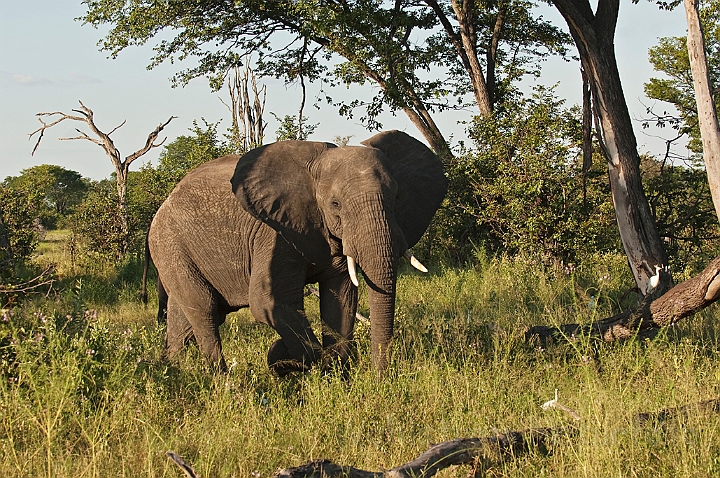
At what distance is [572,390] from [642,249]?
362 cm

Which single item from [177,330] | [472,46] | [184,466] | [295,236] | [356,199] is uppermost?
[472,46]

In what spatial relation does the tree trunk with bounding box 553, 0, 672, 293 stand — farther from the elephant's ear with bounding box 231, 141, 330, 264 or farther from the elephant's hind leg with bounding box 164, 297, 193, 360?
the elephant's hind leg with bounding box 164, 297, 193, 360

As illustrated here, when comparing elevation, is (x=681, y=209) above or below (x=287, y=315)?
above

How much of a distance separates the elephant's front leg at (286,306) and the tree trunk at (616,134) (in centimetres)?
403

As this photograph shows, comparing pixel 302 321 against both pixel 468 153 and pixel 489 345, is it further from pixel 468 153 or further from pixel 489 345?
pixel 468 153

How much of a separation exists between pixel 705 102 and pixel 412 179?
299cm

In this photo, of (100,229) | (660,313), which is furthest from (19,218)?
(660,313)

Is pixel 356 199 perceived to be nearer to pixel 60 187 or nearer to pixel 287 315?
pixel 287 315

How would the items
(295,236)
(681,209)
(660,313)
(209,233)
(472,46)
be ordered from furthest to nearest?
(472,46), (681,209), (209,233), (295,236), (660,313)

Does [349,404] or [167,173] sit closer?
[349,404]

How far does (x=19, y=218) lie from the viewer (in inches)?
555

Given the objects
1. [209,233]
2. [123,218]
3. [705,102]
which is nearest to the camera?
[209,233]

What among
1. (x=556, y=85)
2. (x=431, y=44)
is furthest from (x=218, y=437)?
(x=431, y=44)

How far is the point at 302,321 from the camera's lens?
21.1 feet
